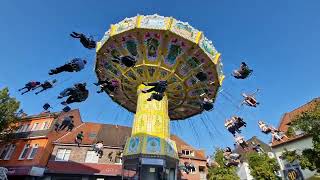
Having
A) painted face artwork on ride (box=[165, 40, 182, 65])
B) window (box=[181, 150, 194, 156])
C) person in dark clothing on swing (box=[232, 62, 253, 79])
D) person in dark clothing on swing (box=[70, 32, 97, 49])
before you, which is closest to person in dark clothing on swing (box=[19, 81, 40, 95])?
person in dark clothing on swing (box=[70, 32, 97, 49])

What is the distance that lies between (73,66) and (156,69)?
8406 mm

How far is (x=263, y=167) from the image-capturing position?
27.4 meters

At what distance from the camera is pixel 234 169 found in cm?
3331

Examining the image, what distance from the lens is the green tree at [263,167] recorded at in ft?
88.4

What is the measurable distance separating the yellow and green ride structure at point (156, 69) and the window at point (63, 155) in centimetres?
1407

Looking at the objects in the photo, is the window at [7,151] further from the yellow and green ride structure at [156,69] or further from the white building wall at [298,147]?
the white building wall at [298,147]

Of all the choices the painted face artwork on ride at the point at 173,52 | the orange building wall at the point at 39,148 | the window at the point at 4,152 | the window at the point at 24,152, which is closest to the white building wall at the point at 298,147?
the painted face artwork on ride at the point at 173,52

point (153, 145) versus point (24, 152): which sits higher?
point (24, 152)

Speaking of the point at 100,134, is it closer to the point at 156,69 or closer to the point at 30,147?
the point at 30,147

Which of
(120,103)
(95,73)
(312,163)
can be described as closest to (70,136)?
(120,103)

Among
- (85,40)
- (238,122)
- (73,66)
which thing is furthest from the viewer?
(238,122)

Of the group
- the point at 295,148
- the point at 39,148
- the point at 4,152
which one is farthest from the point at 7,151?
the point at 295,148

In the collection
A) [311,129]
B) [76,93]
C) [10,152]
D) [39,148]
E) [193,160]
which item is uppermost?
[193,160]

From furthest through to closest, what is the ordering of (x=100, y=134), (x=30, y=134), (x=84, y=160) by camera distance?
(x=100, y=134), (x=30, y=134), (x=84, y=160)
